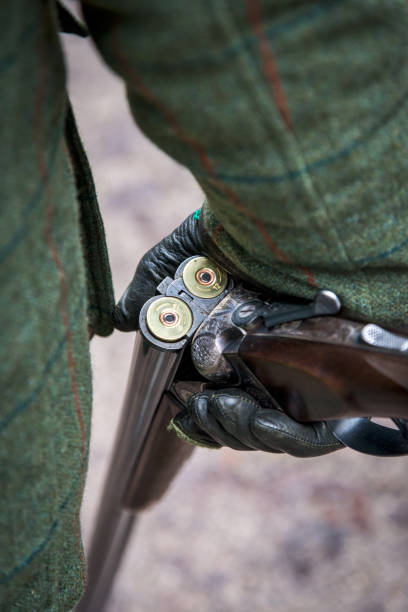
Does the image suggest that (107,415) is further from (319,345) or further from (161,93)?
(161,93)

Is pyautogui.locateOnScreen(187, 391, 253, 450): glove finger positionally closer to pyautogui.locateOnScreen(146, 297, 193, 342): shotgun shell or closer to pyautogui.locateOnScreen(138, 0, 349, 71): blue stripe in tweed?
pyautogui.locateOnScreen(146, 297, 193, 342): shotgun shell

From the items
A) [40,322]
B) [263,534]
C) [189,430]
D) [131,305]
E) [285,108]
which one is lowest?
[263,534]

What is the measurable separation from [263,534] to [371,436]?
2.44 feet

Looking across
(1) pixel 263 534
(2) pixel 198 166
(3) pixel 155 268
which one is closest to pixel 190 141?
(2) pixel 198 166

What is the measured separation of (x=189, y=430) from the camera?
0.60 metres

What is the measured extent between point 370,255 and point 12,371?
0.24m

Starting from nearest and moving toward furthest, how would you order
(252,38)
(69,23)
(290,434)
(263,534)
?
(252,38) → (69,23) → (290,434) → (263,534)

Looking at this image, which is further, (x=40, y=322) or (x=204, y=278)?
(x=204, y=278)

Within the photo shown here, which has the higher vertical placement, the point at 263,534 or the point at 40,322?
the point at 40,322

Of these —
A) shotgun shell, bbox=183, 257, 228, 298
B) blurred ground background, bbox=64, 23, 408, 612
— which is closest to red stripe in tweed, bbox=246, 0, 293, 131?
shotgun shell, bbox=183, 257, 228, 298

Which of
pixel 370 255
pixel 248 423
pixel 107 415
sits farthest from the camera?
pixel 107 415

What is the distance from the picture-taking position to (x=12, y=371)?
0.37m

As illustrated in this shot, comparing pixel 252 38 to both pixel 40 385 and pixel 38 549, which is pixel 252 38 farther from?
pixel 38 549

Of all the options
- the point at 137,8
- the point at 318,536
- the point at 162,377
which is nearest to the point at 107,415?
the point at 318,536
